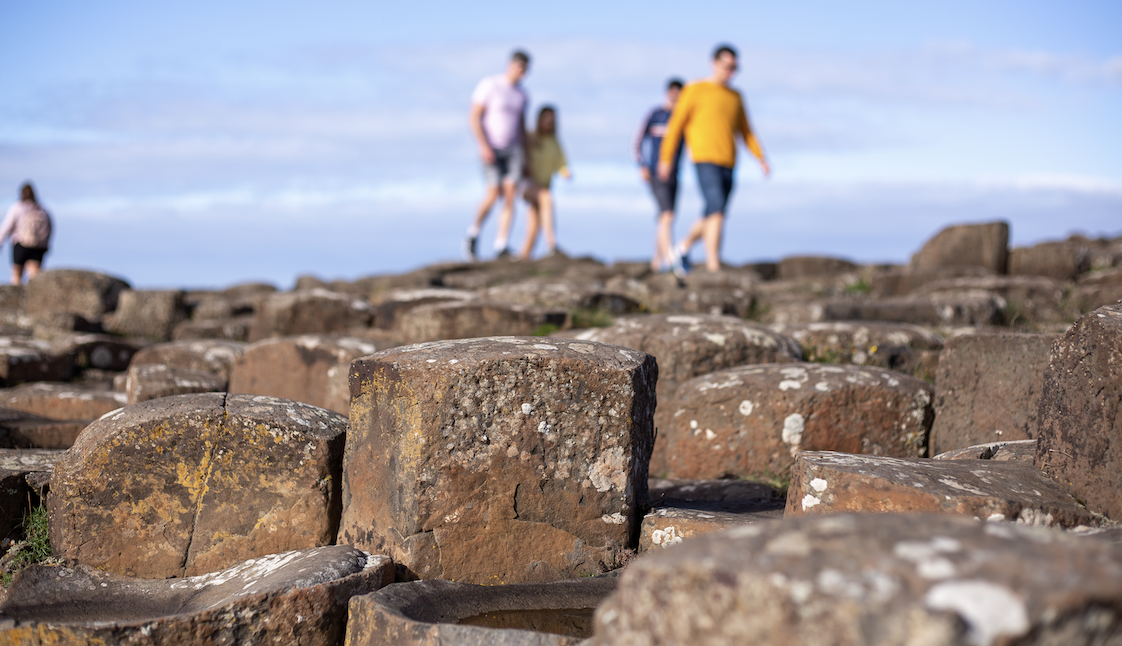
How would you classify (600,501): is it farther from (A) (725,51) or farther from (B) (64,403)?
(A) (725,51)

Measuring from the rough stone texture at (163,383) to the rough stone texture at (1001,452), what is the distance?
4.35m

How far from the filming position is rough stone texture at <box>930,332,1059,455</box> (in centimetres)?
409

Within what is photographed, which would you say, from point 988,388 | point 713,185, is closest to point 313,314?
point 713,185

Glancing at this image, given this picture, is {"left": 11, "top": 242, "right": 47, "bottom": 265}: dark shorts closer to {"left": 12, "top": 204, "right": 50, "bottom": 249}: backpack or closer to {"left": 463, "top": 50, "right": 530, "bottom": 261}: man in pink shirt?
{"left": 12, "top": 204, "right": 50, "bottom": 249}: backpack

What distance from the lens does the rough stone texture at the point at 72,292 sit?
1089cm

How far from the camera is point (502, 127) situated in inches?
437

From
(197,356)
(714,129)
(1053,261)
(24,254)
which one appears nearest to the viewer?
(197,356)

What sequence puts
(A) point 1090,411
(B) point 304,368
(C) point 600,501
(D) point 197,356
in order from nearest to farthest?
(A) point 1090,411 → (C) point 600,501 → (B) point 304,368 → (D) point 197,356

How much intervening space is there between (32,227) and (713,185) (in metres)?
9.29

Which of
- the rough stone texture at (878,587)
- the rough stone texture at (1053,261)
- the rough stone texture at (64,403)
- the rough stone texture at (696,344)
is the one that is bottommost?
the rough stone texture at (64,403)

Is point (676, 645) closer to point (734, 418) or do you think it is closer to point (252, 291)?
point (734, 418)

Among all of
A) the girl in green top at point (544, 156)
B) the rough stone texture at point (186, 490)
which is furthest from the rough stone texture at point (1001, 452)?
the girl in green top at point (544, 156)

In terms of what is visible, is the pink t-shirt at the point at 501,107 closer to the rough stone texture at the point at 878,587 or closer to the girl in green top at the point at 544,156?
the girl in green top at the point at 544,156

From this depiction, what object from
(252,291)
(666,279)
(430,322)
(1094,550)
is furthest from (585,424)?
(252,291)
